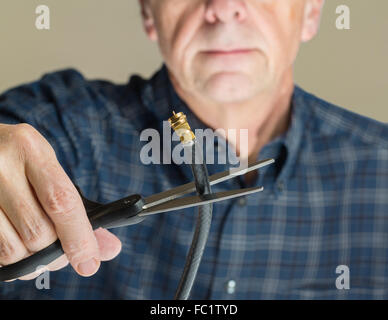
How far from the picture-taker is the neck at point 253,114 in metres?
0.86

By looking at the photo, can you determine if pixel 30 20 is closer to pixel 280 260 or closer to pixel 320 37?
pixel 320 37

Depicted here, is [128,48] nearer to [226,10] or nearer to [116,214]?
[226,10]

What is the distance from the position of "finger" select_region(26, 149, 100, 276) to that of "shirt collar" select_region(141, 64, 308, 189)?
0.44 meters

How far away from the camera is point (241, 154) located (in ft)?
2.89

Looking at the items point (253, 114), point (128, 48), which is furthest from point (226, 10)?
point (128, 48)

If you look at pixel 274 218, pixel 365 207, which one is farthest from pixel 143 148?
pixel 365 207

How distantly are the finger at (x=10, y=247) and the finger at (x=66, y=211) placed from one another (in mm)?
35

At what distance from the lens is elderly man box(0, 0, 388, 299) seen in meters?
0.80

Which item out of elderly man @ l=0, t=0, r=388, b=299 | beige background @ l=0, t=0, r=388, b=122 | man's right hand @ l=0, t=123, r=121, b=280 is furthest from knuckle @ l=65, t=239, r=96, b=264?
beige background @ l=0, t=0, r=388, b=122

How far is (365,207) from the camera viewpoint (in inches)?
35.5

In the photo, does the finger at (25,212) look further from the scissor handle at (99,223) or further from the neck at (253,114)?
the neck at (253,114)

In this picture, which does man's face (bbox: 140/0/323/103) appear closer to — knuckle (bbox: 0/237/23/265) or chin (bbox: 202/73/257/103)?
chin (bbox: 202/73/257/103)

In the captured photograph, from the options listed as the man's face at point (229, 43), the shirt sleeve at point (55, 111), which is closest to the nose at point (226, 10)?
the man's face at point (229, 43)
